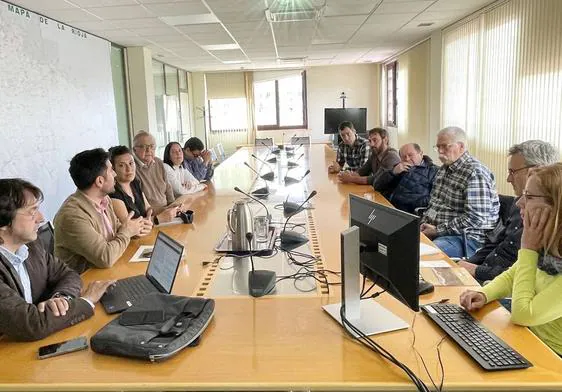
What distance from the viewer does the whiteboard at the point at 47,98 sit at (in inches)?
162

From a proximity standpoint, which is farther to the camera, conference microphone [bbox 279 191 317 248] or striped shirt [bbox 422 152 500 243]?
striped shirt [bbox 422 152 500 243]

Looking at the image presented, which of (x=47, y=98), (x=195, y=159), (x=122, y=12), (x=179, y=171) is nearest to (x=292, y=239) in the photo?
(x=179, y=171)

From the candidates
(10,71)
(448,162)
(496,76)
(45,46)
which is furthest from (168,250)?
(496,76)

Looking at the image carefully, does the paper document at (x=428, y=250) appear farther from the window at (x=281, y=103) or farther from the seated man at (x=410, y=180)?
the window at (x=281, y=103)

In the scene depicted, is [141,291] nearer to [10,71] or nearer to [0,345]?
[0,345]

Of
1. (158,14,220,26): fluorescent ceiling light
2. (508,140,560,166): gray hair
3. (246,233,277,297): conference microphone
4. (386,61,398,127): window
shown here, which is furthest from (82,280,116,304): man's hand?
(386,61,398,127): window

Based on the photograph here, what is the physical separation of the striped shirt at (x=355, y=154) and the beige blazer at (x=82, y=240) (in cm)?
374

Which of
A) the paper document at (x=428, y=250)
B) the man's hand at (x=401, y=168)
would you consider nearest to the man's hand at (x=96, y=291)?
the paper document at (x=428, y=250)

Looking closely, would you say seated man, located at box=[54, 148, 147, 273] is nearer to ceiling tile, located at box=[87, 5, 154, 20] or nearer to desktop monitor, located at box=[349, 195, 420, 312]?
desktop monitor, located at box=[349, 195, 420, 312]

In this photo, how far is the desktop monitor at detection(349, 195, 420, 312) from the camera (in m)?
1.24

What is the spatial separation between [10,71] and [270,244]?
3.28 m

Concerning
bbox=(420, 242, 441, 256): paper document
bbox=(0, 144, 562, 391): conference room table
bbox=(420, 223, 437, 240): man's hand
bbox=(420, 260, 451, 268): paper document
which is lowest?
bbox=(420, 223, 437, 240): man's hand

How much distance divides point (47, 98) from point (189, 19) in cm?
176

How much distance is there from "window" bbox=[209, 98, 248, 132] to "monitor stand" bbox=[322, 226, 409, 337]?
1100 cm
